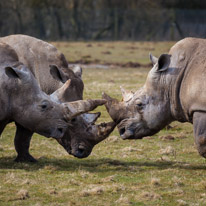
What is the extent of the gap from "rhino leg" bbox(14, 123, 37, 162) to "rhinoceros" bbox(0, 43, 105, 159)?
2.00 feet

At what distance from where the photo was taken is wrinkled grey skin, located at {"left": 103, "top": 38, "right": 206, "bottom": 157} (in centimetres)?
782

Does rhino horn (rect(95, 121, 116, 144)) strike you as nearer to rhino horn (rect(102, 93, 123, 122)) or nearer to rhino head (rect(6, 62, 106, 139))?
rhino horn (rect(102, 93, 123, 122))

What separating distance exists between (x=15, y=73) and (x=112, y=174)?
1.88 meters

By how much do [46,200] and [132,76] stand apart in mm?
13044

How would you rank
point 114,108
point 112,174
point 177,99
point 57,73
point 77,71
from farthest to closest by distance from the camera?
1. point 77,71
2. point 57,73
3. point 114,108
4. point 112,174
5. point 177,99

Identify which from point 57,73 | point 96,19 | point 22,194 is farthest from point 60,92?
point 96,19

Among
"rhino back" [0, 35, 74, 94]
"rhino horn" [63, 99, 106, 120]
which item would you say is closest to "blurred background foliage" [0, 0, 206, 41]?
"rhino back" [0, 35, 74, 94]

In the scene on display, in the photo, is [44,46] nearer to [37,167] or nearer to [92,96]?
[37,167]

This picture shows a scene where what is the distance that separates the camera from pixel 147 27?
41.8 meters

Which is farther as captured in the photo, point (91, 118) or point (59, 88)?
point (59, 88)

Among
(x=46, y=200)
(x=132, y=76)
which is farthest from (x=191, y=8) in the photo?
(x=46, y=200)

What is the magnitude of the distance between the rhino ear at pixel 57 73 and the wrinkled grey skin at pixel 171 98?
34.9 inches

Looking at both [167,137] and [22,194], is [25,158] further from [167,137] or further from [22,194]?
[167,137]

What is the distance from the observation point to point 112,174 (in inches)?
331
